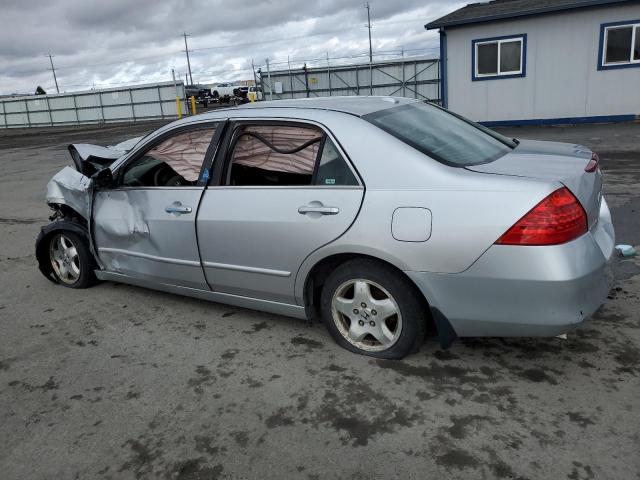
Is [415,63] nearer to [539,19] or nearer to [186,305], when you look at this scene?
[539,19]

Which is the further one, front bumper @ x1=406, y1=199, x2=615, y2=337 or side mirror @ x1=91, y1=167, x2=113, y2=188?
side mirror @ x1=91, y1=167, x2=113, y2=188

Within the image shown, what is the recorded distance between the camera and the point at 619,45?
1445 centimetres

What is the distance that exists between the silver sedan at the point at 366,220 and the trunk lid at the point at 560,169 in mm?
11

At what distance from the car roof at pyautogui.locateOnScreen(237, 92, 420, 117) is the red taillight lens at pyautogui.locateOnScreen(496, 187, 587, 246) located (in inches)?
46.7

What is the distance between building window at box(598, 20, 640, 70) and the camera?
1423 cm

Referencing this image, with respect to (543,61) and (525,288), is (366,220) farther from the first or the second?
(543,61)

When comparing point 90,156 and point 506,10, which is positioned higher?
point 506,10

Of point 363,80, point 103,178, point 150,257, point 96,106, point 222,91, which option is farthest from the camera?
point 222,91

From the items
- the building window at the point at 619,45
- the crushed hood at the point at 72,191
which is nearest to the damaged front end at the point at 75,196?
the crushed hood at the point at 72,191

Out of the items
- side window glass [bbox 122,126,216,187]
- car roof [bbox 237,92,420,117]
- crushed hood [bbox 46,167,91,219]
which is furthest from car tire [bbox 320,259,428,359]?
crushed hood [bbox 46,167,91,219]

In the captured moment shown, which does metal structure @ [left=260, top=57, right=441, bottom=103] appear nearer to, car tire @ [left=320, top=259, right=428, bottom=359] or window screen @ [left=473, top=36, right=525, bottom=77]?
window screen @ [left=473, top=36, right=525, bottom=77]

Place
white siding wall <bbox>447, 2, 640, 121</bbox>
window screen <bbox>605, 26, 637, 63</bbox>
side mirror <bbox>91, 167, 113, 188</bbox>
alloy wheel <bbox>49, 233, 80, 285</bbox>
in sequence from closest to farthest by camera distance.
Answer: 1. side mirror <bbox>91, 167, 113, 188</bbox>
2. alloy wheel <bbox>49, 233, 80, 285</bbox>
3. window screen <bbox>605, 26, 637, 63</bbox>
4. white siding wall <bbox>447, 2, 640, 121</bbox>

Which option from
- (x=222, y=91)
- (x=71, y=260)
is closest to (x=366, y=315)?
(x=71, y=260)

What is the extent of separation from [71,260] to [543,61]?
14182mm
